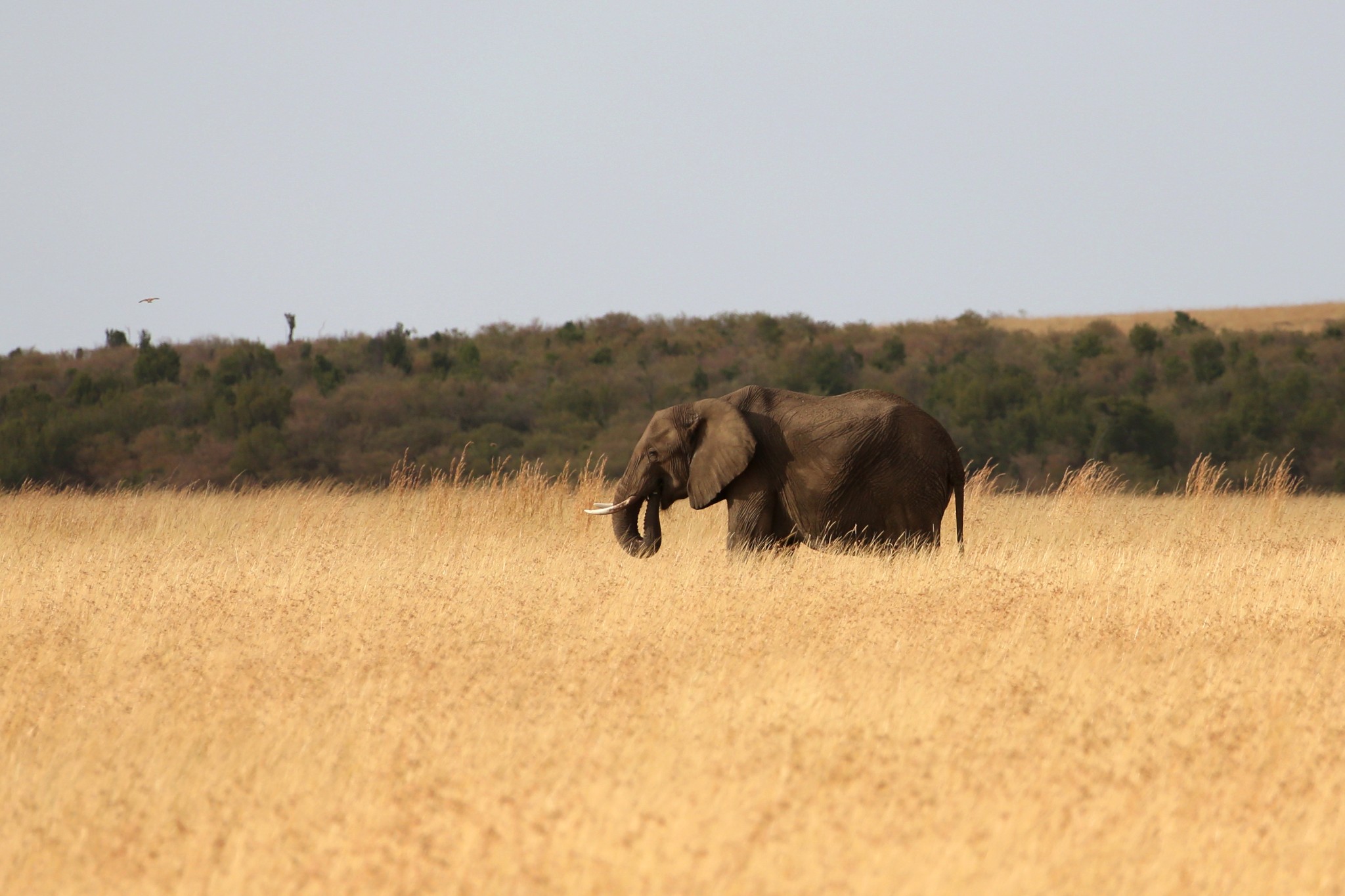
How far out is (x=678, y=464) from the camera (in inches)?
434

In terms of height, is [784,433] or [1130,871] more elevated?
[784,433]

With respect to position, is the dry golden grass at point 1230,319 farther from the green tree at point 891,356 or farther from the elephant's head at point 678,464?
the elephant's head at point 678,464

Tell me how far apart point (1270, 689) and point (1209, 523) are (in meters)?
9.45

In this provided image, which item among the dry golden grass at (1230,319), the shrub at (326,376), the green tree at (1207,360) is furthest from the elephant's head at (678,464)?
the dry golden grass at (1230,319)

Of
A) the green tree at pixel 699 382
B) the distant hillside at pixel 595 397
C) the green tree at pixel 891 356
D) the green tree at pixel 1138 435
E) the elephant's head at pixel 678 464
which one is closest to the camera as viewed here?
the elephant's head at pixel 678 464

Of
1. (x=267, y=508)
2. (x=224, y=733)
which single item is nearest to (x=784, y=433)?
(x=224, y=733)

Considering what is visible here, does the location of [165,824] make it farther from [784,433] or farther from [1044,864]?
[784,433]

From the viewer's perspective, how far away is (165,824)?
15.4 feet

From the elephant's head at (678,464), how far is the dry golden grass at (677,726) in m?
0.69

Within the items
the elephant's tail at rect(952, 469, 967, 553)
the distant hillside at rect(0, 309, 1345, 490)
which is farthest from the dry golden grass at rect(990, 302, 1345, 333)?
the elephant's tail at rect(952, 469, 967, 553)

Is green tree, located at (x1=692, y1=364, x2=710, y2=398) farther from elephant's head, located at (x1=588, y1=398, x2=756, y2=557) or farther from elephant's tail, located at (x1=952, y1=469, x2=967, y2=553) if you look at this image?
elephant's tail, located at (x1=952, y1=469, x2=967, y2=553)

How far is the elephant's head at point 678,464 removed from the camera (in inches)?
417

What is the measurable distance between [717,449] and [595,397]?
89.6 feet

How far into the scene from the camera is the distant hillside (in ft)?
109
